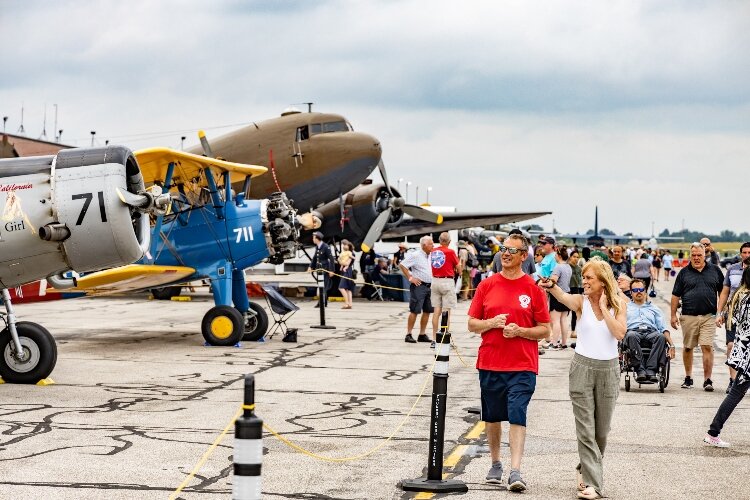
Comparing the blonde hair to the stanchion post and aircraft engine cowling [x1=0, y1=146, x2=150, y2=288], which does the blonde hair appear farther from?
aircraft engine cowling [x1=0, y1=146, x2=150, y2=288]

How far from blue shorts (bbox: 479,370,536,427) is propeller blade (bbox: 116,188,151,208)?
16.4 ft

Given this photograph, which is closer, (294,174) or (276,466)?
(276,466)

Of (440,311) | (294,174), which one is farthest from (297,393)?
(294,174)

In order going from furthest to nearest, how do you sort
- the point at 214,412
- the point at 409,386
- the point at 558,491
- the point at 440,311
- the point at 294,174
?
the point at 294,174
the point at 440,311
the point at 409,386
the point at 214,412
the point at 558,491

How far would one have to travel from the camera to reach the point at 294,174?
2572cm

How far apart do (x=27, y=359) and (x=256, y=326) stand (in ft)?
19.9

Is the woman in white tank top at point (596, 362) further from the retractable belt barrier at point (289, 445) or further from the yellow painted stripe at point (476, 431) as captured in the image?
the yellow painted stripe at point (476, 431)

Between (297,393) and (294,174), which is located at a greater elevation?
(294,174)

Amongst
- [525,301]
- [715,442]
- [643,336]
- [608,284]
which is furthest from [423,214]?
[608,284]

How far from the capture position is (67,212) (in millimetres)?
10445

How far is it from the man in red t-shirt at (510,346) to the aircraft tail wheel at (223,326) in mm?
9024

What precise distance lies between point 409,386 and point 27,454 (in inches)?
202

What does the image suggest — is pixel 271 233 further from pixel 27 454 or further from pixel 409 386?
pixel 27 454

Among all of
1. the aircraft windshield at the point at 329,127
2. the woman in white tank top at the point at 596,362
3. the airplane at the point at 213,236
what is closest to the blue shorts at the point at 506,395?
the woman in white tank top at the point at 596,362
